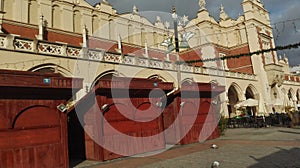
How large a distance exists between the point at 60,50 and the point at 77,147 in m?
4.94

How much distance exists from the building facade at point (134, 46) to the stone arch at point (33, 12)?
7cm

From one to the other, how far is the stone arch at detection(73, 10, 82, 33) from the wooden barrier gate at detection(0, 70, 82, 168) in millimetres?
13833

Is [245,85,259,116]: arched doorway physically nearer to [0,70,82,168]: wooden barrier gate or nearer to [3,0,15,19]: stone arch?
[3,0,15,19]: stone arch

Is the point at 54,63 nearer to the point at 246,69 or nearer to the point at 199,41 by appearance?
the point at 199,41

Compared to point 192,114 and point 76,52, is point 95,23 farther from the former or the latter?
point 192,114

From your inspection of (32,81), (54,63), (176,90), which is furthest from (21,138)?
(176,90)

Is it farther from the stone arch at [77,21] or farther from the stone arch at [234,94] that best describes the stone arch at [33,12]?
the stone arch at [234,94]

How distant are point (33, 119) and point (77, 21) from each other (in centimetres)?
1498

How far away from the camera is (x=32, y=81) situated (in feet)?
20.0

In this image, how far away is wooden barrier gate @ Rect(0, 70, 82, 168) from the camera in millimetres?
5938

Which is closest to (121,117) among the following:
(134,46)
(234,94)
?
(134,46)

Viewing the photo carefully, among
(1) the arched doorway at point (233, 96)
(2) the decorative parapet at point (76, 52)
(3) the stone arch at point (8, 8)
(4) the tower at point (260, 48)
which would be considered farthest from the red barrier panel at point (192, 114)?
(4) the tower at point (260, 48)

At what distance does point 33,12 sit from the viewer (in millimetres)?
17172

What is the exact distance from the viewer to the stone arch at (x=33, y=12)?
1694cm
